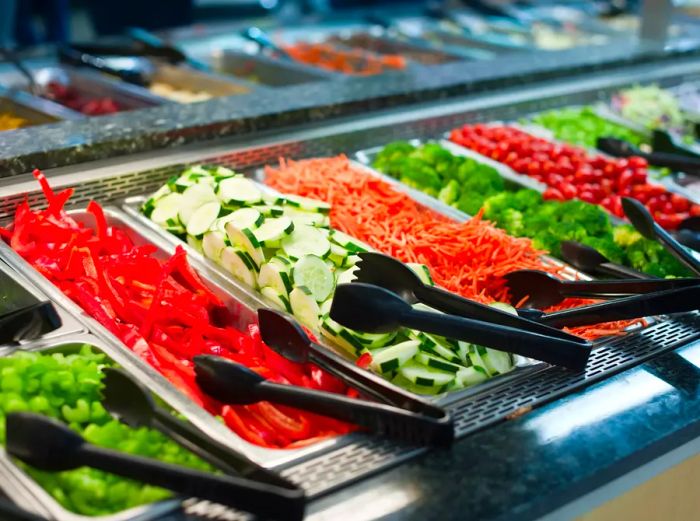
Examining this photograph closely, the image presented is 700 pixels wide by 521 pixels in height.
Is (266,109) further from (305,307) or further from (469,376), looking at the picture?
(469,376)

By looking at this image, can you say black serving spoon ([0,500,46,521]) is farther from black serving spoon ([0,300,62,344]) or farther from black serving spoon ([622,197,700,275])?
black serving spoon ([622,197,700,275])

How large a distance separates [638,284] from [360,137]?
1422mm

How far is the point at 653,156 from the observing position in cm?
332

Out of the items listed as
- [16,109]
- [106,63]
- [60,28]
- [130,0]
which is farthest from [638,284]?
[130,0]

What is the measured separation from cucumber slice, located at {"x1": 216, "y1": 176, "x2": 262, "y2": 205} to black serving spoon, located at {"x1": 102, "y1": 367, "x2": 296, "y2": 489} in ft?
3.00

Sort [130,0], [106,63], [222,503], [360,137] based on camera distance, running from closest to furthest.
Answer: [222,503]
[360,137]
[106,63]
[130,0]

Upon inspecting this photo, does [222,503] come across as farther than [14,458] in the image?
No

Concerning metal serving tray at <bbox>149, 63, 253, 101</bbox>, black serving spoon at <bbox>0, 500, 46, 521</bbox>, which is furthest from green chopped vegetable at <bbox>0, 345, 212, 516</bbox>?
metal serving tray at <bbox>149, 63, 253, 101</bbox>

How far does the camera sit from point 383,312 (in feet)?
5.78

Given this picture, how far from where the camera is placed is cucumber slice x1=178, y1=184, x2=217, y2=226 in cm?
248

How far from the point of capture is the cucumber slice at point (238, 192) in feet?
8.06

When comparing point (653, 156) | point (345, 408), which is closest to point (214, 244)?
point (345, 408)

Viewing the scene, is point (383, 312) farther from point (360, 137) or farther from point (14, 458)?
point (360, 137)

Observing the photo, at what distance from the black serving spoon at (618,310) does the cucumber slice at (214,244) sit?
832 millimetres
